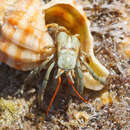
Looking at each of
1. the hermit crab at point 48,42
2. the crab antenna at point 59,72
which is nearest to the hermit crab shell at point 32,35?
the hermit crab at point 48,42

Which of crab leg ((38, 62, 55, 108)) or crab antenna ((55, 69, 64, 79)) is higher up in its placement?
crab antenna ((55, 69, 64, 79))

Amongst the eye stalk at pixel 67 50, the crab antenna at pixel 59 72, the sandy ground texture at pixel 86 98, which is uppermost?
the eye stalk at pixel 67 50

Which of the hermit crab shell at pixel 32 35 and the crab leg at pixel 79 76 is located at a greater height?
the hermit crab shell at pixel 32 35

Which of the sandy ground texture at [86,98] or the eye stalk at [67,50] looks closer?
the eye stalk at [67,50]

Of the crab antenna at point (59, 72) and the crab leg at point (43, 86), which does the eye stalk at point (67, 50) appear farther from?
the crab leg at point (43, 86)

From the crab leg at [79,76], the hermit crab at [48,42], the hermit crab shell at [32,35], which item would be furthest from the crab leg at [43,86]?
the crab leg at [79,76]

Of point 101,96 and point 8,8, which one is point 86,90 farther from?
point 8,8

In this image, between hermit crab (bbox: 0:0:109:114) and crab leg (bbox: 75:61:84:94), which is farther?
crab leg (bbox: 75:61:84:94)

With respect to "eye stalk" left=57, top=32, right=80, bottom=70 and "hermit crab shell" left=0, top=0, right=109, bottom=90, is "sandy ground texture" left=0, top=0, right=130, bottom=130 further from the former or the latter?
"eye stalk" left=57, top=32, right=80, bottom=70

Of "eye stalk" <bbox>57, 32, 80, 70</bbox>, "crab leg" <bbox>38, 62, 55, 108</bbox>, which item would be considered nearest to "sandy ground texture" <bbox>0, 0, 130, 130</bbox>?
"crab leg" <bbox>38, 62, 55, 108</bbox>
